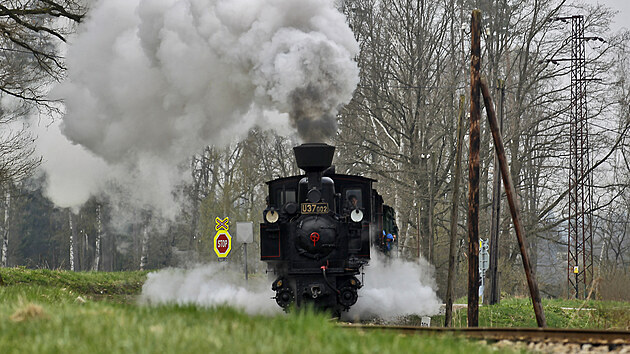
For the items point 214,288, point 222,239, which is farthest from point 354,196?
point 222,239

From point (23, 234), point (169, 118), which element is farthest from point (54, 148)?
point (23, 234)

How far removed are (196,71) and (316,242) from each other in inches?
168

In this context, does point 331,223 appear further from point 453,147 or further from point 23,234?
point 23,234

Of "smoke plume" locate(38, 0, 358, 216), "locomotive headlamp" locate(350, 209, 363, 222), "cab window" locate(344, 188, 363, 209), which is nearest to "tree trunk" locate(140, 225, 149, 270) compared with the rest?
"smoke plume" locate(38, 0, 358, 216)

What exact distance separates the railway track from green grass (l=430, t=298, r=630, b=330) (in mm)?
3039

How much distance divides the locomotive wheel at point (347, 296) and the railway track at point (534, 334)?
6.01m

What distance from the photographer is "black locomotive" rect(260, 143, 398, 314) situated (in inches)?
504

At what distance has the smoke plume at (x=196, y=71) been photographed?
1426 centimetres

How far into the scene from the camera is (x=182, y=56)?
1414 centimetres

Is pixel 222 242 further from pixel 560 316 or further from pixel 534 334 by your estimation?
pixel 534 334

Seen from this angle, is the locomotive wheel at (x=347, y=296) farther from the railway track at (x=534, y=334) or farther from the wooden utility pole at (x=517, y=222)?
the railway track at (x=534, y=334)

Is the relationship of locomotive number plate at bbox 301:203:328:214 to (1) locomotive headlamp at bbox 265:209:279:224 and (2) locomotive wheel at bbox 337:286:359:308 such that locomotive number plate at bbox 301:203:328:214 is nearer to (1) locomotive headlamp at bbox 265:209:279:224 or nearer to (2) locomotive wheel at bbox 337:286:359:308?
(1) locomotive headlamp at bbox 265:209:279:224

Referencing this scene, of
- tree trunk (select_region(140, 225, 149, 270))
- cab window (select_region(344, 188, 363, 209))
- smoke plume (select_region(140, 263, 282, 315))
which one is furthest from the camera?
tree trunk (select_region(140, 225, 149, 270))

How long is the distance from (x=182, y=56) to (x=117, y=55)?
137 cm
